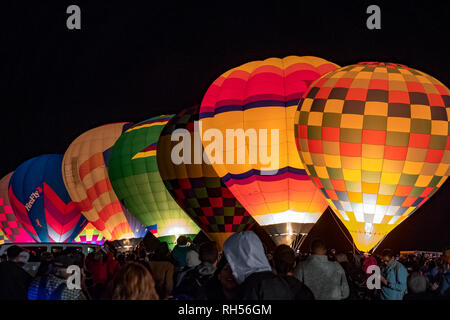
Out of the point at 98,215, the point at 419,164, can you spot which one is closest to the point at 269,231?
the point at 419,164

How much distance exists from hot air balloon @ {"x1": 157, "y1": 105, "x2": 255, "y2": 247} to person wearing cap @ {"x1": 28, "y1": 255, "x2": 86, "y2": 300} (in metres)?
11.1

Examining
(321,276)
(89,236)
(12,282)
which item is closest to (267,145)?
(321,276)

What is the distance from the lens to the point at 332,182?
41.2 feet

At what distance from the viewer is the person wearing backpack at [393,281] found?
6.46m

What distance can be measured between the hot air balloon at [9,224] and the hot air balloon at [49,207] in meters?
3.63

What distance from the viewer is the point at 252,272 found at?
13.4ft

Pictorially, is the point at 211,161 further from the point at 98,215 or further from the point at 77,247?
the point at 98,215

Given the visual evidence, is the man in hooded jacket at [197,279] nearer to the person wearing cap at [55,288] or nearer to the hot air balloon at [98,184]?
the person wearing cap at [55,288]

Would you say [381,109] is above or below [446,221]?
above

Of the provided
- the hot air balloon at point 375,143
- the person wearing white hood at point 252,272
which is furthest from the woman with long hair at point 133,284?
the hot air balloon at point 375,143

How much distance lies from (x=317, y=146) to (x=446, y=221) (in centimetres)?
2307
